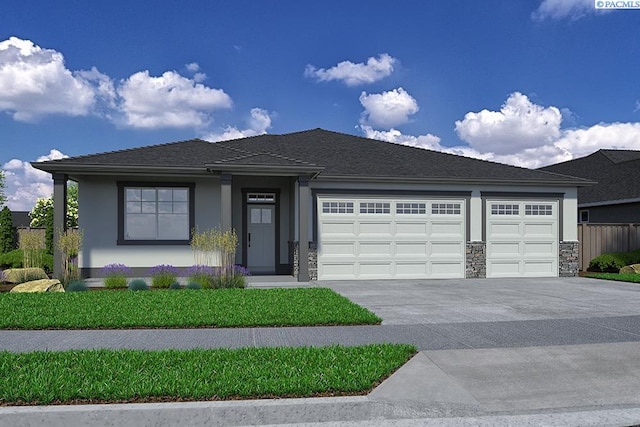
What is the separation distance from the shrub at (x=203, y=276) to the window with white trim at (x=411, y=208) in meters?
6.07

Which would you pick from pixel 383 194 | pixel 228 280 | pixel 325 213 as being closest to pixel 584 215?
pixel 383 194

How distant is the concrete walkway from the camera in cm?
405

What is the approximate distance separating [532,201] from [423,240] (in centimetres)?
407

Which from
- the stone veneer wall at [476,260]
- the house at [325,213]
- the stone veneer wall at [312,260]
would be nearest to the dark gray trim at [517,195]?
the house at [325,213]

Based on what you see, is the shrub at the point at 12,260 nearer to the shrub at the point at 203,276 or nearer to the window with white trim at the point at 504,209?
the shrub at the point at 203,276

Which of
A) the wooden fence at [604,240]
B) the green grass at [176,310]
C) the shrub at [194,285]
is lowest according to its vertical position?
the green grass at [176,310]

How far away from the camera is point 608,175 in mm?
25250

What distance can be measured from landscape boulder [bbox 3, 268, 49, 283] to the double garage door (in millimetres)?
7786

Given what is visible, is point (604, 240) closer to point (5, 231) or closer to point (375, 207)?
point (375, 207)

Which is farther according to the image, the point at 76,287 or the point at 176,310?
the point at 76,287

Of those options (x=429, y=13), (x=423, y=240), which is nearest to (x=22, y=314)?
(x=423, y=240)

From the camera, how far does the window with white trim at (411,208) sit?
1477 cm

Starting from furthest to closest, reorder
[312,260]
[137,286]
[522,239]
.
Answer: [522,239], [312,260], [137,286]

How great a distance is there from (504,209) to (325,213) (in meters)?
6.07
